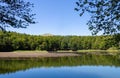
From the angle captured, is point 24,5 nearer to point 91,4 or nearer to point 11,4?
point 11,4

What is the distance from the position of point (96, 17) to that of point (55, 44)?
17030cm

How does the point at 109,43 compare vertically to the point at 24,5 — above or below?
below

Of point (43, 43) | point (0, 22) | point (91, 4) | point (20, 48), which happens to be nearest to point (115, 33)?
point (91, 4)

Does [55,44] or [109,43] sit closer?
[109,43]

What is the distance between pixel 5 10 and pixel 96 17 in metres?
3.70

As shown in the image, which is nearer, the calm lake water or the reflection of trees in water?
the calm lake water

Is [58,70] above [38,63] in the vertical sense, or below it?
above

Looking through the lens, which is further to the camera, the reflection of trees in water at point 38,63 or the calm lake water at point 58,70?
the reflection of trees in water at point 38,63

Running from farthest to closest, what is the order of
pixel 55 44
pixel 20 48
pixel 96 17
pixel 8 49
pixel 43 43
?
pixel 55 44, pixel 43 43, pixel 20 48, pixel 8 49, pixel 96 17

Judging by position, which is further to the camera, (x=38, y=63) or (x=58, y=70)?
(x=38, y=63)

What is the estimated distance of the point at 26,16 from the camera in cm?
1077

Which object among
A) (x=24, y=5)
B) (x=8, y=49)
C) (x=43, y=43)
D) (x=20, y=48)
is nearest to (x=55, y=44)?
(x=43, y=43)

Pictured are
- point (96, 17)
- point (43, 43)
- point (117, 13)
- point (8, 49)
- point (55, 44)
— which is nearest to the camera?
point (117, 13)

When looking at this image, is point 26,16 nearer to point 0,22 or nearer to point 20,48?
point 0,22
